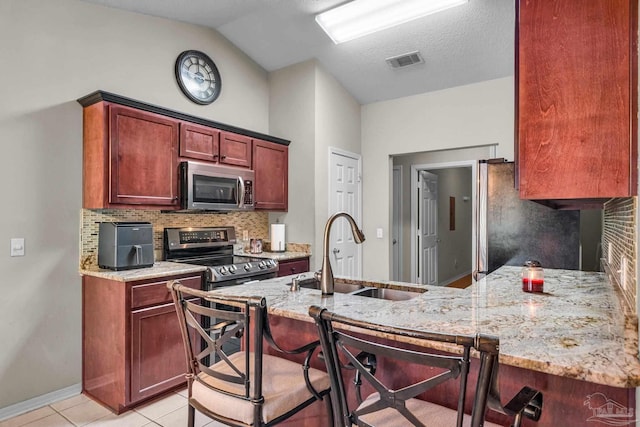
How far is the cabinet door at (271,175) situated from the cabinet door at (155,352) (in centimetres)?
157

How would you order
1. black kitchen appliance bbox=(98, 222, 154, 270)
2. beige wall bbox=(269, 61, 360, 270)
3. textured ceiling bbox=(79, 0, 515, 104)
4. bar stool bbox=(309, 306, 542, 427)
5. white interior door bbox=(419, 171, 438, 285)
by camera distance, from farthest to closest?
1. white interior door bbox=(419, 171, 438, 285)
2. beige wall bbox=(269, 61, 360, 270)
3. textured ceiling bbox=(79, 0, 515, 104)
4. black kitchen appliance bbox=(98, 222, 154, 270)
5. bar stool bbox=(309, 306, 542, 427)

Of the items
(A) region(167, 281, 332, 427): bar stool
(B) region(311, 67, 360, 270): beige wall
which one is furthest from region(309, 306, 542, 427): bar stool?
(B) region(311, 67, 360, 270): beige wall

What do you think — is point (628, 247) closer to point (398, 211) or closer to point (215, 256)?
point (215, 256)

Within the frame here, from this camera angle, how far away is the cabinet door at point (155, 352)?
8.29ft

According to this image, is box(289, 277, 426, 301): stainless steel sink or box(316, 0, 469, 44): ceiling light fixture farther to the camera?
box(316, 0, 469, 44): ceiling light fixture

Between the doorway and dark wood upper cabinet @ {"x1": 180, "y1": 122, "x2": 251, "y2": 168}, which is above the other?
dark wood upper cabinet @ {"x1": 180, "y1": 122, "x2": 251, "y2": 168}

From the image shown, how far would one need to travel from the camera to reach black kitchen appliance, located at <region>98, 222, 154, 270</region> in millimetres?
2670

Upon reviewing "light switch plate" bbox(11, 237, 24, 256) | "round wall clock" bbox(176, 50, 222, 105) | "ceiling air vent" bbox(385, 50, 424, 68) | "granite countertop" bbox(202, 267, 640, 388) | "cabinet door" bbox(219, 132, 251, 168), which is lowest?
"granite countertop" bbox(202, 267, 640, 388)

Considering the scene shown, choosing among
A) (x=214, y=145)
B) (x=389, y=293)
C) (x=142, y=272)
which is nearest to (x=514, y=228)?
(x=389, y=293)

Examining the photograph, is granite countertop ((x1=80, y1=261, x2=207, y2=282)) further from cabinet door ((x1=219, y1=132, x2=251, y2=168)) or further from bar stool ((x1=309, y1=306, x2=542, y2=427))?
bar stool ((x1=309, y1=306, x2=542, y2=427))

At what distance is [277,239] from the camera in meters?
4.18

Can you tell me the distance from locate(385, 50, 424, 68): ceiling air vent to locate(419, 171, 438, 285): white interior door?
5.88ft

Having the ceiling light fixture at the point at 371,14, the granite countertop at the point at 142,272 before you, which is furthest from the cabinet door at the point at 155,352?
the ceiling light fixture at the point at 371,14

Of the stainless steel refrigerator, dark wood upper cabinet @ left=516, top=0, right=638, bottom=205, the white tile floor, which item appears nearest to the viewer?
dark wood upper cabinet @ left=516, top=0, right=638, bottom=205
